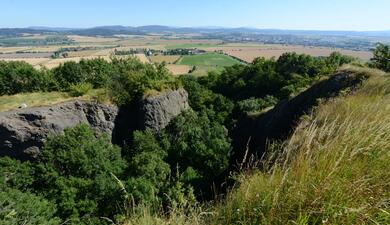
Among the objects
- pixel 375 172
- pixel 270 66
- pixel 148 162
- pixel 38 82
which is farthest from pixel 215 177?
pixel 270 66

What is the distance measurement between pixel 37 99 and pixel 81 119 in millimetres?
4002

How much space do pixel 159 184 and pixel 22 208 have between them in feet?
29.2

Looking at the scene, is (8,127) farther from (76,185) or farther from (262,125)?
(262,125)

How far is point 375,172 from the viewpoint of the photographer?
4.04 m

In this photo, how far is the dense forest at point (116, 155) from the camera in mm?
20750

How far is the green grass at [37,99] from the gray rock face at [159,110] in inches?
152

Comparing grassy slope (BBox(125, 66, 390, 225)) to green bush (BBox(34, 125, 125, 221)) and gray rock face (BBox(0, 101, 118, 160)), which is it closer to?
green bush (BBox(34, 125, 125, 221))

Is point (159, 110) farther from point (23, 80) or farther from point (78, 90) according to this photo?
point (23, 80)

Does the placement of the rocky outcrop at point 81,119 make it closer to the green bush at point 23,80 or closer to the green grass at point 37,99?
the green grass at point 37,99

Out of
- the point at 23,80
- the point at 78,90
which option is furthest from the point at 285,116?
the point at 23,80

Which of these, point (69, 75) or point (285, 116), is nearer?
point (285, 116)

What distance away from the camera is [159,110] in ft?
115

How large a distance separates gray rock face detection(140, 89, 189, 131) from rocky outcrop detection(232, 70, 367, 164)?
7181 millimetres

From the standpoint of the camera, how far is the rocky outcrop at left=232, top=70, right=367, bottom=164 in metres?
23.3
